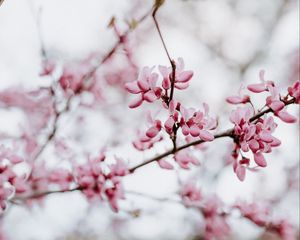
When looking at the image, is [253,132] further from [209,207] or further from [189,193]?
[209,207]

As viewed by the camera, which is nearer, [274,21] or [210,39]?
[274,21]

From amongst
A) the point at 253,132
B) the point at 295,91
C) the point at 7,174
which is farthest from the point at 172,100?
the point at 7,174

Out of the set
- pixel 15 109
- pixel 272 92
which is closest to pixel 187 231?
pixel 15 109

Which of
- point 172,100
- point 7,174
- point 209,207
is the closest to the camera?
point 172,100

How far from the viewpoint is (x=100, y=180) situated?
2.22m

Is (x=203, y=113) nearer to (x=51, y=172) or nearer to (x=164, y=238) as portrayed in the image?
(x=51, y=172)

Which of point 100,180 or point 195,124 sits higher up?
point 195,124

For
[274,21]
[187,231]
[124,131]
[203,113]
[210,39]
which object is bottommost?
[187,231]

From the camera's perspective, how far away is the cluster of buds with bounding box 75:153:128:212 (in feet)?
7.17

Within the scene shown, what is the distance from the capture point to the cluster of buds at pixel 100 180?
7.17 ft

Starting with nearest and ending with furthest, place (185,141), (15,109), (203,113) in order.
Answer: (203,113)
(185,141)
(15,109)

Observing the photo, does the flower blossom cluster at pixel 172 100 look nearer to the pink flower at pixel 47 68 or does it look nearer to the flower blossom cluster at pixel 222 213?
the flower blossom cluster at pixel 222 213

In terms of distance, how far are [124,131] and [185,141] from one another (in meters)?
4.45

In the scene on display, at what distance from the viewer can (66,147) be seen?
2912mm
